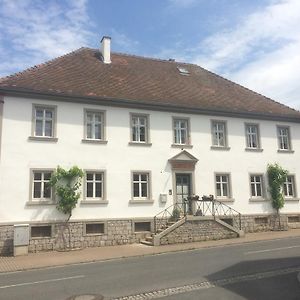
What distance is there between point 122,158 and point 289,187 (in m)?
11.9

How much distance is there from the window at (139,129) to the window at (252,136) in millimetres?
7066

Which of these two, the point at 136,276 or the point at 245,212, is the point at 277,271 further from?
the point at 245,212

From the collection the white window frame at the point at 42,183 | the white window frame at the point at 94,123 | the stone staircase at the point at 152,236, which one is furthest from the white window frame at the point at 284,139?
the white window frame at the point at 42,183

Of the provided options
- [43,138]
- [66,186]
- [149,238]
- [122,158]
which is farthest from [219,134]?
[43,138]

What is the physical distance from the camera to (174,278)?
1098 centimetres

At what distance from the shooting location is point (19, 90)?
20109mm

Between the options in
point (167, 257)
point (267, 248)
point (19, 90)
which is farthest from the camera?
point (19, 90)

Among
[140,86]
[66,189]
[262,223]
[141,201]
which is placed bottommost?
[262,223]

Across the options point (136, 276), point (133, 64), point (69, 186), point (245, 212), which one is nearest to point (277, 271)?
point (136, 276)

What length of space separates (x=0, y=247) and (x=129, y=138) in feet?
28.2

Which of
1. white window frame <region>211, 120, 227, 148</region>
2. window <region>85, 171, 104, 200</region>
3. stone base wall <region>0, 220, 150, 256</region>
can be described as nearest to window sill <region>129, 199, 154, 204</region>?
stone base wall <region>0, 220, 150, 256</region>

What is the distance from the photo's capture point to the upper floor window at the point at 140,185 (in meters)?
22.3

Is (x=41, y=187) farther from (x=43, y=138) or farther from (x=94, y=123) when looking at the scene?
(x=94, y=123)

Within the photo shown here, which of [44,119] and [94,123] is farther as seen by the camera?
[94,123]
